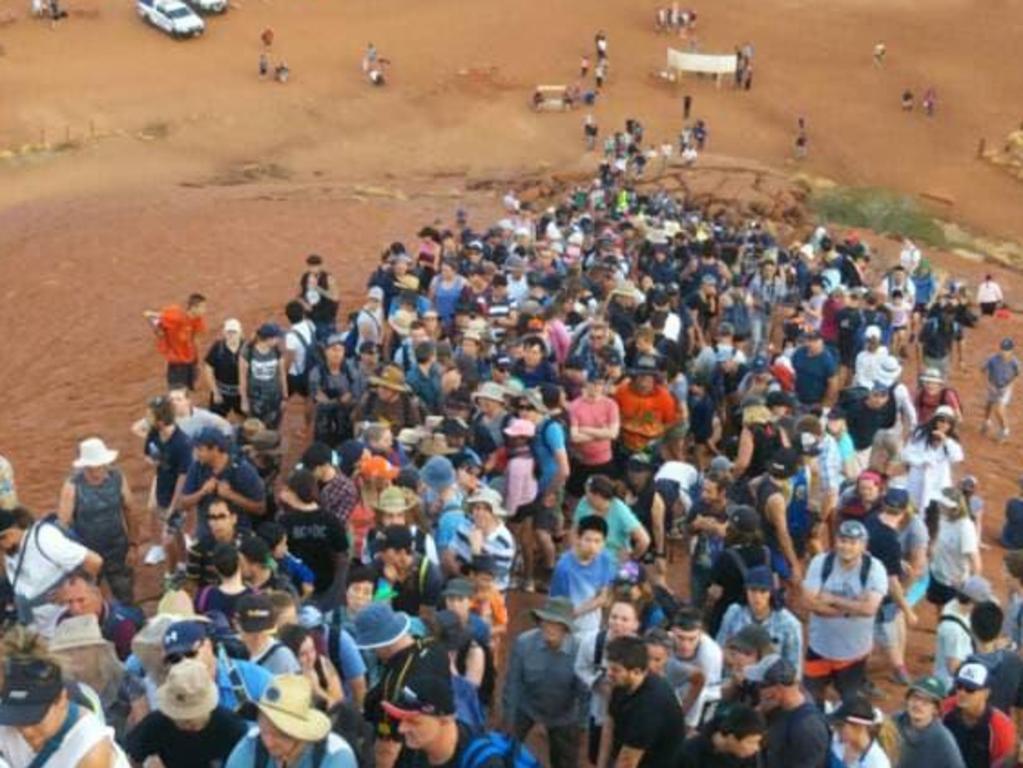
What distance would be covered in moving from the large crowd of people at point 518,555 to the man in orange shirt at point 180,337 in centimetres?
4

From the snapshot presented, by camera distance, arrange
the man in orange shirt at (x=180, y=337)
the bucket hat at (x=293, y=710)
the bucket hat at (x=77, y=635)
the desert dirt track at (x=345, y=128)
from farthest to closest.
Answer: the desert dirt track at (x=345, y=128), the man in orange shirt at (x=180, y=337), the bucket hat at (x=77, y=635), the bucket hat at (x=293, y=710)

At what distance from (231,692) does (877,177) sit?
3766 cm

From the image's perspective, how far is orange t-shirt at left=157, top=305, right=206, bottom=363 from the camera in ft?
43.1

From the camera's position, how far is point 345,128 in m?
41.7

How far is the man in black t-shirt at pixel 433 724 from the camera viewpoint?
5.54m

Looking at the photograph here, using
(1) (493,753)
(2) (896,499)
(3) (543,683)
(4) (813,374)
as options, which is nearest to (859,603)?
(2) (896,499)

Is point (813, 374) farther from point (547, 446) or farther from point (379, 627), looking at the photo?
point (379, 627)

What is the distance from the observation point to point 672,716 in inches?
256

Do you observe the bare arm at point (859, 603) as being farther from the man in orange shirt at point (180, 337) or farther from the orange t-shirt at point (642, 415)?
the man in orange shirt at point (180, 337)

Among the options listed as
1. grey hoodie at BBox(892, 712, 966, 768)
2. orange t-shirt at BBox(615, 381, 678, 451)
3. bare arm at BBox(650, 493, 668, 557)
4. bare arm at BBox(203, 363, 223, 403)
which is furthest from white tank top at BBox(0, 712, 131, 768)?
bare arm at BBox(203, 363, 223, 403)

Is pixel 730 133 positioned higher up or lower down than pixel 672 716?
lower down

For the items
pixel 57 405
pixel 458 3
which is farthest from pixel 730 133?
pixel 57 405

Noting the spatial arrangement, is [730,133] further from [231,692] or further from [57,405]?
[231,692]

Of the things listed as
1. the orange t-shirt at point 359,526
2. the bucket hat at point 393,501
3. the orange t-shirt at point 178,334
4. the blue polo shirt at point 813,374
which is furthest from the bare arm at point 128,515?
the blue polo shirt at point 813,374
